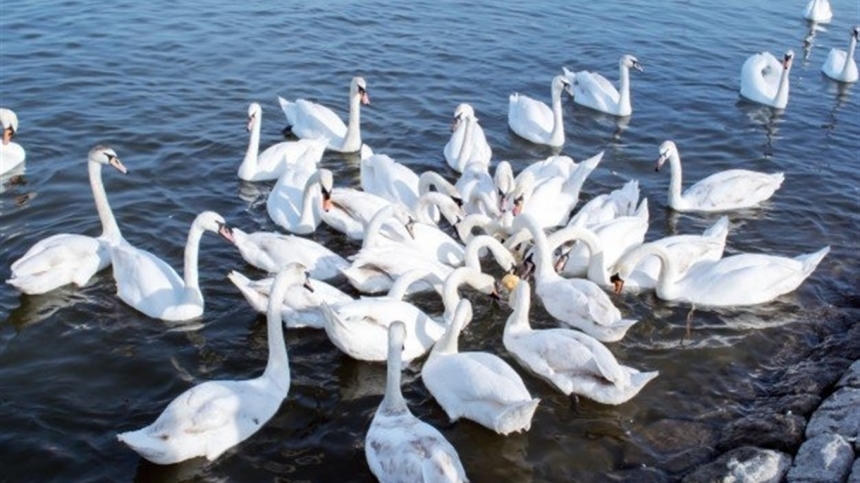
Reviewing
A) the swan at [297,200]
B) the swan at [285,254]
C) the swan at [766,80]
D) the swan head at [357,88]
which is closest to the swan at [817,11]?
the swan at [766,80]

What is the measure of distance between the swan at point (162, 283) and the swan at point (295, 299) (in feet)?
1.96

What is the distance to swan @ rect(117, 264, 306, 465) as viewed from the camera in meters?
8.37

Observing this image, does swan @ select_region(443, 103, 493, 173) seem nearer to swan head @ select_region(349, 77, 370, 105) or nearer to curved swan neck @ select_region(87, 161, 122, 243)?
swan head @ select_region(349, 77, 370, 105)

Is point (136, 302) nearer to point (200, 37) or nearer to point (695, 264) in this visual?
point (695, 264)

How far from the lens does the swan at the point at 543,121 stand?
16.9m

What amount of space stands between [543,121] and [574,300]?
6.68 metres

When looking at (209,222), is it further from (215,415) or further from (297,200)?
(215,415)

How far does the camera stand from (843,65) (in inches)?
869

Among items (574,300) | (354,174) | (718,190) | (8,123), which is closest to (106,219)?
(8,123)

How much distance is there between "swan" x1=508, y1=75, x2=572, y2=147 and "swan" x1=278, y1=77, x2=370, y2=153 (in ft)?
9.84

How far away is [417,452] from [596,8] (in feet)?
69.9

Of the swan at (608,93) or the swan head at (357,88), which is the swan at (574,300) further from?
the swan at (608,93)

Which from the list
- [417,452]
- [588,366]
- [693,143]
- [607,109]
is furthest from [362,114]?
[417,452]

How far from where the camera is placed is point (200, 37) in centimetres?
2206
